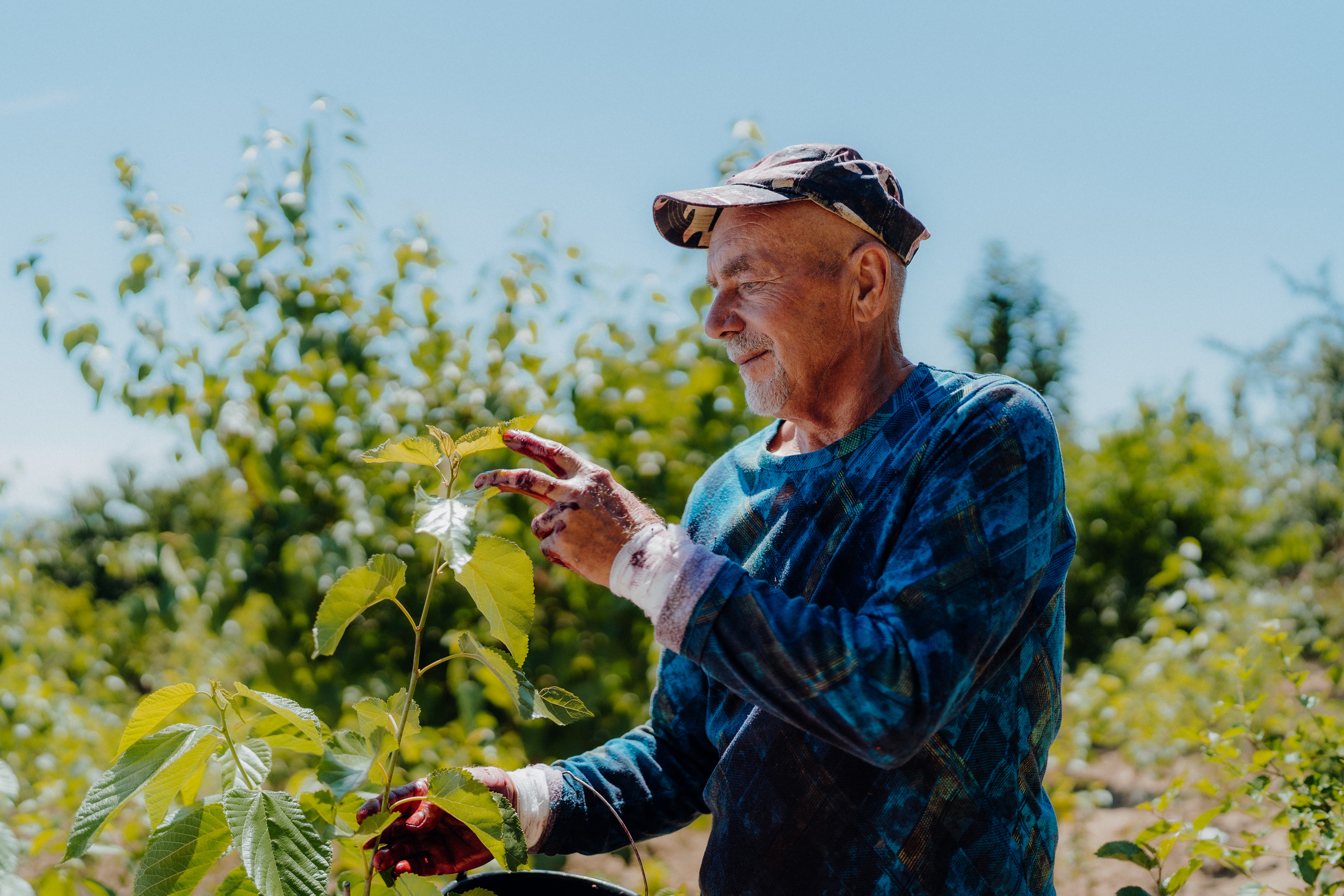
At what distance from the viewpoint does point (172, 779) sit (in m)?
1.26

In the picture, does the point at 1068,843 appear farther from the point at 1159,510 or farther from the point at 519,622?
the point at 1159,510

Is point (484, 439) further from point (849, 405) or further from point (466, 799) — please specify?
point (849, 405)

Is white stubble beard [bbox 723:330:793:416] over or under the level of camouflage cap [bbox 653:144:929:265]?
under

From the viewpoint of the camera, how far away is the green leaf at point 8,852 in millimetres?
967

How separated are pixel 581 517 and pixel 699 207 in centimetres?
67

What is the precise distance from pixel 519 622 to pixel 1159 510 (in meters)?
7.05

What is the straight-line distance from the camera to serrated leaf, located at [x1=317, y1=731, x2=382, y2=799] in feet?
Answer: 3.76

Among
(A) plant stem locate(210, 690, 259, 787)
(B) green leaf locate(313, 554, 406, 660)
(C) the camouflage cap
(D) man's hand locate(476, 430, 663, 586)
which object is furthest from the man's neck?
(A) plant stem locate(210, 690, 259, 787)

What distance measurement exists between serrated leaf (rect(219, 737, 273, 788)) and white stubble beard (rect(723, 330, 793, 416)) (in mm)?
863

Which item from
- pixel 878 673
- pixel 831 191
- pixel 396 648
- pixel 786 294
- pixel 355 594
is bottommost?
pixel 396 648

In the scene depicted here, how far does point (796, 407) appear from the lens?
1593 mm

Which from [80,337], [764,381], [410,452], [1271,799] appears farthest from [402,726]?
[80,337]

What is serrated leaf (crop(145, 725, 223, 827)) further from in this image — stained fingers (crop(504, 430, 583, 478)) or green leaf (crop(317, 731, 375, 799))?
stained fingers (crop(504, 430, 583, 478))

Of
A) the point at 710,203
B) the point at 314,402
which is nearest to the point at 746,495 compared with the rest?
the point at 710,203
